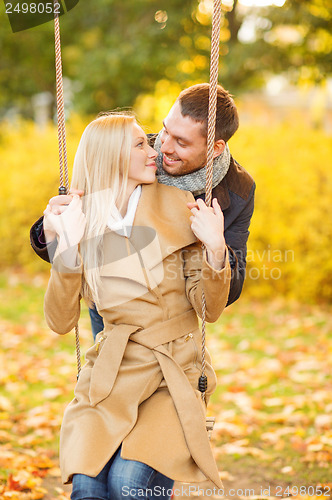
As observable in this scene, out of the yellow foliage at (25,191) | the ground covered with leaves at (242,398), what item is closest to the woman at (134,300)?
the ground covered with leaves at (242,398)

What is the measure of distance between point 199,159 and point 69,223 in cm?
68

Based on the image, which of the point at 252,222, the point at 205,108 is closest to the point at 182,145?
the point at 205,108

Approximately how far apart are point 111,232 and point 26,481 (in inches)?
63.2

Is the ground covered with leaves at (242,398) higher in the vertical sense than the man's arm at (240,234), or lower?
lower

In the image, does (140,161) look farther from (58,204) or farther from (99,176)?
(58,204)

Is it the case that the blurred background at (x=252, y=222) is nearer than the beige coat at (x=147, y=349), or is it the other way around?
the beige coat at (x=147, y=349)

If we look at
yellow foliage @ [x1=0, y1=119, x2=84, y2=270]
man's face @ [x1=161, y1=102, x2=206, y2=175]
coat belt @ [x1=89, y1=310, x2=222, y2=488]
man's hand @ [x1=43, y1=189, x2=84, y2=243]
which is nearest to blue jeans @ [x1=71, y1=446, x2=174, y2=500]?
coat belt @ [x1=89, y1=310, x2=222, y2=488]

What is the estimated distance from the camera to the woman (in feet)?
6.91

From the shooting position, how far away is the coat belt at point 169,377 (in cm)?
212

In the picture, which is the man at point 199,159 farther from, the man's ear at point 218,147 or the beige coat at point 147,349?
the beige coat at point 147,349

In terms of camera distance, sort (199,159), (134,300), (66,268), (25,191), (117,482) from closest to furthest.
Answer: (117,482) → (66,268) → (134,300) → (199,159) → (25,191)

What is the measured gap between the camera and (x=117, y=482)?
2004 millimetres

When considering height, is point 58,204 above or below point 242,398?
above

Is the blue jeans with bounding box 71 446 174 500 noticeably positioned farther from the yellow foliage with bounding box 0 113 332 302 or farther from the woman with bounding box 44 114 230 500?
the yellow foliage with bounding box 0 113 332 302
